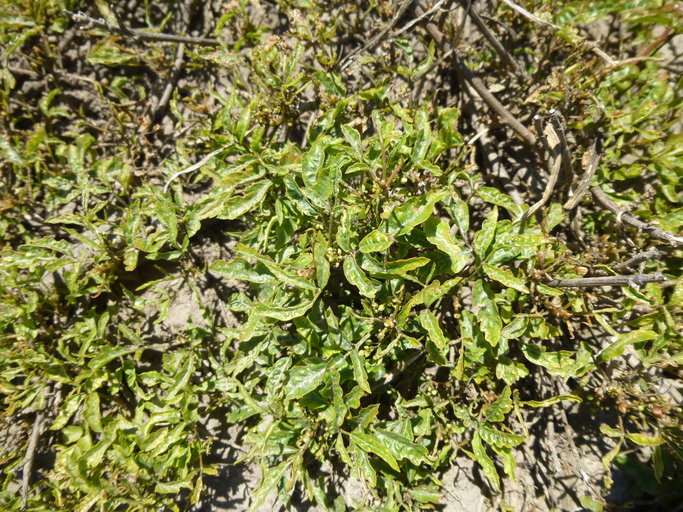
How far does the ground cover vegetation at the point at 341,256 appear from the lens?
1.85 metres

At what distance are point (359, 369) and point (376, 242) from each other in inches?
21.9

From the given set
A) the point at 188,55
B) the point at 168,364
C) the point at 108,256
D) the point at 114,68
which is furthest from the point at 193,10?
the point at 168,364

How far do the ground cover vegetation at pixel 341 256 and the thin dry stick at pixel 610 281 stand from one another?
0.01m

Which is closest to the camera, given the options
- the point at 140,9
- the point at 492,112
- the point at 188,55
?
the point at 492,112

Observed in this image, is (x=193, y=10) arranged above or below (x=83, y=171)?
above

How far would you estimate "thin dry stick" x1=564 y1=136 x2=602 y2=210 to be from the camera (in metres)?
2.01

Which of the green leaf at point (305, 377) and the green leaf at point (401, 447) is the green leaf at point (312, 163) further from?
the green leaf at point (401, 447)

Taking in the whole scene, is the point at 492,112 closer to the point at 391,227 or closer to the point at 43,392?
the point at 391,227

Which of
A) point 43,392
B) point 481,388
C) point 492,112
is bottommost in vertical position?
point 43,392

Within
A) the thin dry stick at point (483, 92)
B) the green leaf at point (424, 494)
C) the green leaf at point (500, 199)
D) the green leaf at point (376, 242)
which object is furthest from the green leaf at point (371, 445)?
the thin dry stick at point (483, 92)

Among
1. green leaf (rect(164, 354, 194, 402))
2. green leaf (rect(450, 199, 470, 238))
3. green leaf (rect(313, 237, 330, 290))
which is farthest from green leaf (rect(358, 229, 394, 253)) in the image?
green leaf (rect(164, 354, 194, 402))

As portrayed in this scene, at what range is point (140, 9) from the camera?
296 cm

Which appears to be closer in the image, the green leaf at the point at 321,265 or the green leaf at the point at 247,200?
the green leaf at the point at 321,265

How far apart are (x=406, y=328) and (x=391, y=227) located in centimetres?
54
